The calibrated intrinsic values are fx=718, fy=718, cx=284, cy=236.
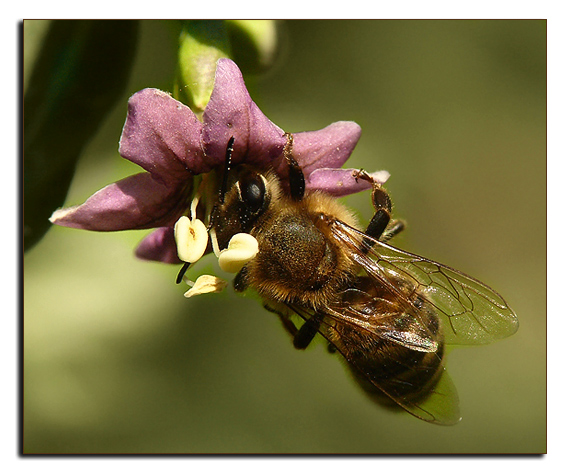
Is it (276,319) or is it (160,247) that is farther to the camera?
(276,319)

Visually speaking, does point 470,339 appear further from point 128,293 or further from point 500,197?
point 500,197

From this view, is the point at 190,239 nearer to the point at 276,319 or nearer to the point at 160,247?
the point at 160,247

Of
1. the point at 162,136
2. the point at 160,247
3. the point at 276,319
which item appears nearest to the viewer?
the point at 162,136

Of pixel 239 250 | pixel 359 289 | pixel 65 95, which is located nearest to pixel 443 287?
pixel 359 289

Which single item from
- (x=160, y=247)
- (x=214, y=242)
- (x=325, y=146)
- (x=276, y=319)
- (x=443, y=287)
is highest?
(x=325, y=146)

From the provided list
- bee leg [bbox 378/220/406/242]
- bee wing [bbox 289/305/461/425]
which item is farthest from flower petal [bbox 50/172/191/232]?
bee leg [bbox 378/220/406/242]
